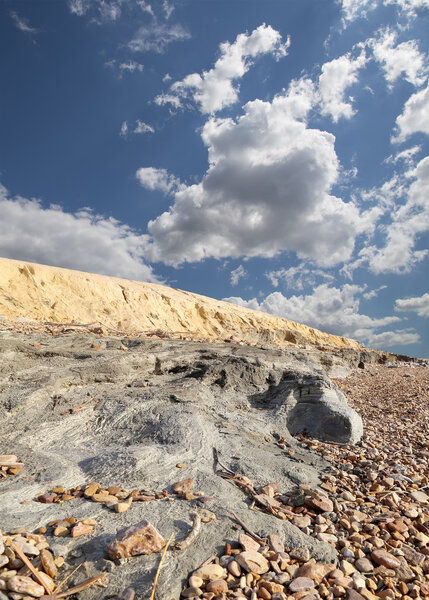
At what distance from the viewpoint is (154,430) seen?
14.2 feet

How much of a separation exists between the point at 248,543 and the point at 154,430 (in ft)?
7.22

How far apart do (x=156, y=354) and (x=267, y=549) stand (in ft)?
16.1

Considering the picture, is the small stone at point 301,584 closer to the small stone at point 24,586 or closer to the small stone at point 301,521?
the small stone at point 301,521

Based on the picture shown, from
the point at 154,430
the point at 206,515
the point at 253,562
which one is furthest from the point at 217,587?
the point at 154,430

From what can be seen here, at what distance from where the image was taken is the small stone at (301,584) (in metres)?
2.11

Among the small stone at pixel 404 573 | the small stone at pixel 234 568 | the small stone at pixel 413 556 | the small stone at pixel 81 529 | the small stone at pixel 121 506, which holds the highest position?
the small stone at pixel 413 556

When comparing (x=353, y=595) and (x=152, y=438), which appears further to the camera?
(x=152, y=438)

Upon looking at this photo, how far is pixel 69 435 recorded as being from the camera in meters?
4.33

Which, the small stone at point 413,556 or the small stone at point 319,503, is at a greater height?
the small stone at point 319,503

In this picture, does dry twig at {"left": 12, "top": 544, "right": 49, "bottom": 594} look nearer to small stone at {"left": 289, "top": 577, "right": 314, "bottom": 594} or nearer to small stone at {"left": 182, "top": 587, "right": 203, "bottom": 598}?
small stone at {"left": 182, "top": 587, "right": 203, "bottom": 598}

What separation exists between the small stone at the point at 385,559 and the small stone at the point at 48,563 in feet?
7.52

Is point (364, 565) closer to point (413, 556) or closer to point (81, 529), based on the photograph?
point (413, 556)

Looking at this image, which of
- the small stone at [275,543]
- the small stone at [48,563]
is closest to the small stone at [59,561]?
the small stone at [48,563]

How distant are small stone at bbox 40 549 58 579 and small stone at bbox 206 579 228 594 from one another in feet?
3.18
